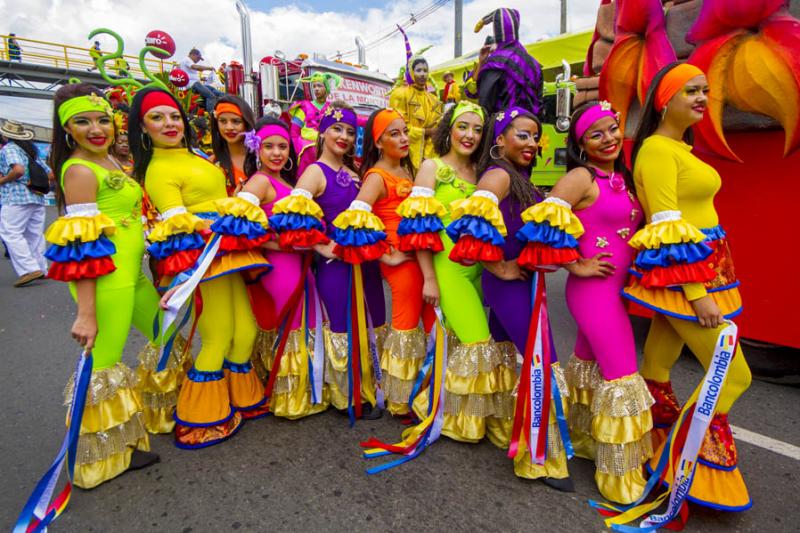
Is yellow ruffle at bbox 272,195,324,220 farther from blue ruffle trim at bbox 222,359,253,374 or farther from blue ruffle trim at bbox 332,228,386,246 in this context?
blue ruffle trim at bbox 222,359,253,374

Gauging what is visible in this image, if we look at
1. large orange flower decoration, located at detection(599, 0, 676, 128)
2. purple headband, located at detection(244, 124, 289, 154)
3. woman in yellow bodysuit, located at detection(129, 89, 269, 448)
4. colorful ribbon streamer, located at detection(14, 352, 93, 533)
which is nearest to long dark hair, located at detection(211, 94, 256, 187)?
purple headband, located at detection(244, 124, 289, 154)

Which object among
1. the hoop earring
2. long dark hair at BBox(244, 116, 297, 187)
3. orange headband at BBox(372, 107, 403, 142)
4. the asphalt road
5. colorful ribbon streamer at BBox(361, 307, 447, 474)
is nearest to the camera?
the asphalt road

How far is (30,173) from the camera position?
657cm

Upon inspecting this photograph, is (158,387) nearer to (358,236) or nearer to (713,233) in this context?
(358,236)

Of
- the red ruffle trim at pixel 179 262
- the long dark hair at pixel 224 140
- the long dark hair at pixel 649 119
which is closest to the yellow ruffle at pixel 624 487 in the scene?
the long dark hair at pixel 649 119

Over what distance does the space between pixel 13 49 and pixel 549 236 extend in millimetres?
27696

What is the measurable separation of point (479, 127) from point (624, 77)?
4.70 feet

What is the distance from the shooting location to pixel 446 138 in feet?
9.00

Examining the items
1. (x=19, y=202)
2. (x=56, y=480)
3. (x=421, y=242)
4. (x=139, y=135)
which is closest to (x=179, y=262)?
(x=139, y=135)

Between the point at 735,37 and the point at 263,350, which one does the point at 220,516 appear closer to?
the point at 263,350

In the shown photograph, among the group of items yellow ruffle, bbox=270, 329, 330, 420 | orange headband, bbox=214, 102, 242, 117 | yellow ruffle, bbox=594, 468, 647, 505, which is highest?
orange headband, bbox=214, 102, 242, 117

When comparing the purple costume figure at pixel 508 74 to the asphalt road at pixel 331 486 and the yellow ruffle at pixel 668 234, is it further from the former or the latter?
the asphalt road at pixel 331 486

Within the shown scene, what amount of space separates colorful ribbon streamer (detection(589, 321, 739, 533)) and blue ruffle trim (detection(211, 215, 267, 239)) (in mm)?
2247

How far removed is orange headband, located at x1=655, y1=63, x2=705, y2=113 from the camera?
6.63 ft
